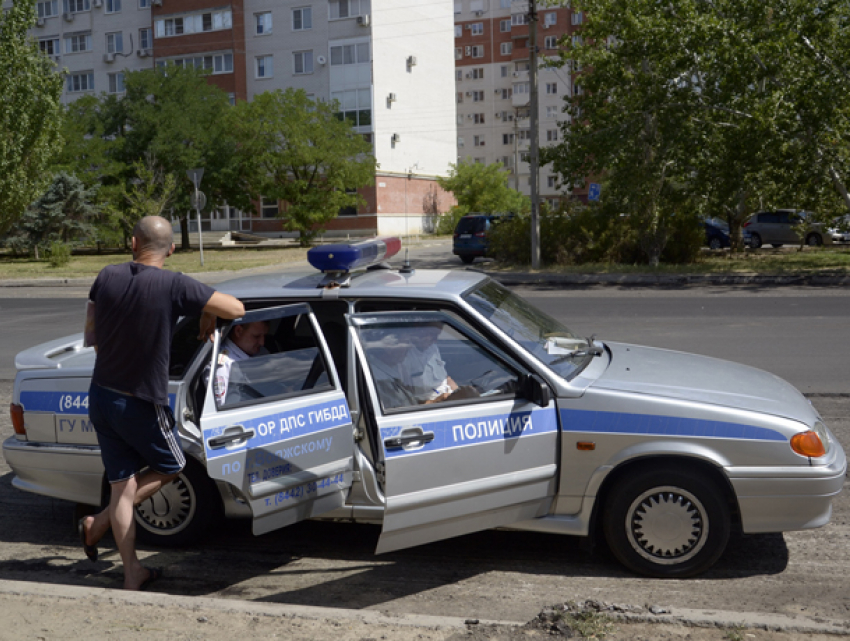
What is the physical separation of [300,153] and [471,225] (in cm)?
1536

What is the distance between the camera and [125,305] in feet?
12.8

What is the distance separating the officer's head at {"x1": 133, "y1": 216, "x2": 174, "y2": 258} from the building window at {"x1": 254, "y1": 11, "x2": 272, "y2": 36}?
58.1 metres

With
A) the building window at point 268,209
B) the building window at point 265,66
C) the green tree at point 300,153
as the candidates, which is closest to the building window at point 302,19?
the building window at point 265,66

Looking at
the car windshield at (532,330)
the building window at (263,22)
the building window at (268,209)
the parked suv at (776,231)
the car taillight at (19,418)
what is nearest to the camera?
the car windshield at (532,330)

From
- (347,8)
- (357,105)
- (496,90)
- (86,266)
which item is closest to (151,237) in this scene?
(86,266)

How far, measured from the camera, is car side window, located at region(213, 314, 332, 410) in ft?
14.1

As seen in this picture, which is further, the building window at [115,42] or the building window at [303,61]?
the building window at [115,42]

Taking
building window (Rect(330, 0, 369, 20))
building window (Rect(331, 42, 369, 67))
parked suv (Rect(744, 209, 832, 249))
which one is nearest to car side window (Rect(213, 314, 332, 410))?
parked suv (Rect(744, 209, 832, 249))

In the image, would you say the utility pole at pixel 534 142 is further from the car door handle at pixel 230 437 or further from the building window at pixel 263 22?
the building window at pixel 263 22

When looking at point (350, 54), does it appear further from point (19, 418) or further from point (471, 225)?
point (19, 418)

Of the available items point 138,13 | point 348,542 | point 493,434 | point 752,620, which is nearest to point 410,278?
point 493,434

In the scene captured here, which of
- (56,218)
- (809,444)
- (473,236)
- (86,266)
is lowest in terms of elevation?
(86,266)

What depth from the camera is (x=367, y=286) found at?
15.7 feet

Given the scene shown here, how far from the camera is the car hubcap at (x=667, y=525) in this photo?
165 inches
